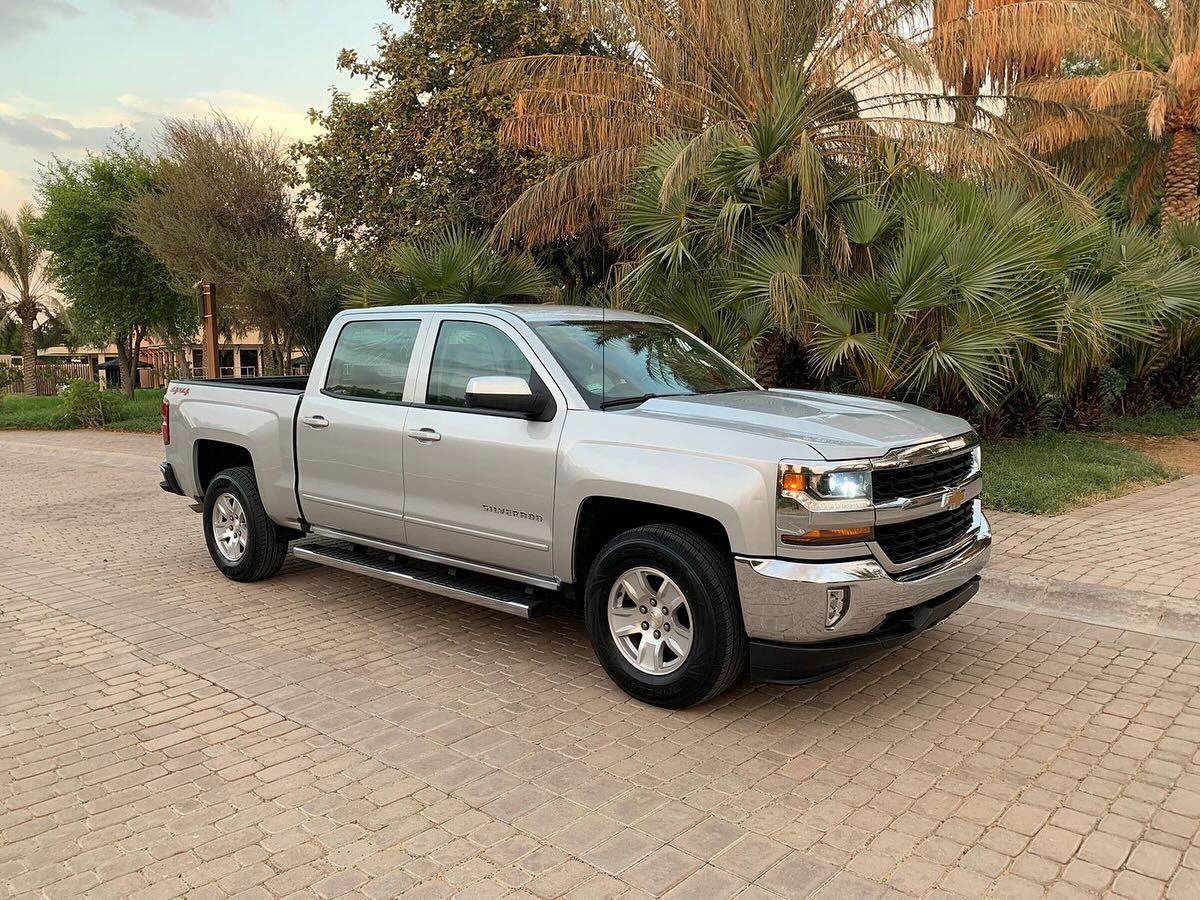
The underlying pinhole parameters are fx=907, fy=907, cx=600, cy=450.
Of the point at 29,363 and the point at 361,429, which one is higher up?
the point at 29,363

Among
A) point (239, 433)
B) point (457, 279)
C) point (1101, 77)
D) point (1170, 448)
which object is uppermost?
point (1101, 77)

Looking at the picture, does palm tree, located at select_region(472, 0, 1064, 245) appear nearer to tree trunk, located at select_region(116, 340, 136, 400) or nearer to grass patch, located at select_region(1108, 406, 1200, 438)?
grass patch, located at select_region(1108, 406, 1200, 438)

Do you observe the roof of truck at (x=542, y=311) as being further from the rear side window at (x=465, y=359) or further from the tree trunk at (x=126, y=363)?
the tree trunk at (x=126, y=363)

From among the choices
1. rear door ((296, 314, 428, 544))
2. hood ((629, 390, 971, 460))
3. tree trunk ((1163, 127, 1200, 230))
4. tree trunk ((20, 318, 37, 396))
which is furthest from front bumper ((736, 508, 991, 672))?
tree trunk ((20, 318, 37, 396))

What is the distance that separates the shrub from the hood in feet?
72.1

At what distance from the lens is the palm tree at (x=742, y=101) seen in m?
10.3

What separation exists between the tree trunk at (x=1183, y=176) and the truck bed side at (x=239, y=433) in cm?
1673

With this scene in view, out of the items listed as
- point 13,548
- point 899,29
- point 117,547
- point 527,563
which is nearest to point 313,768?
point 527,563

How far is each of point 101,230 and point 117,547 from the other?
22418mm

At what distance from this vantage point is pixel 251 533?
22.0ft

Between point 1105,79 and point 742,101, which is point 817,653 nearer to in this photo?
point 742,101

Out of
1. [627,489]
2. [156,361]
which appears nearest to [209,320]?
[627,489]

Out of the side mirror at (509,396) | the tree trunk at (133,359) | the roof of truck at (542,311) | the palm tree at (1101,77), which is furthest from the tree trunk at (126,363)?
the side mirror at (509,396)

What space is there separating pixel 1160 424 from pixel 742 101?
29.2 feet
